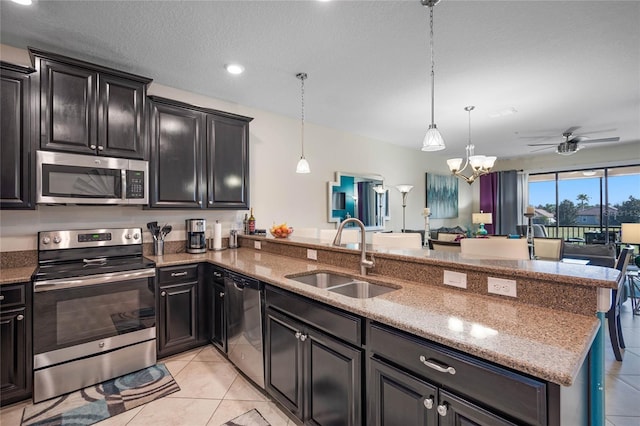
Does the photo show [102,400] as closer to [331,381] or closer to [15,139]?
[331,381]

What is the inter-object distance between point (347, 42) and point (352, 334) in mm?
2221

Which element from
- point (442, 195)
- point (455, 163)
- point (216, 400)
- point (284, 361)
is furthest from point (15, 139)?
point (442, 195)

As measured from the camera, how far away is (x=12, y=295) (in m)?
2.03

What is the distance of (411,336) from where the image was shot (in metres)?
1.22

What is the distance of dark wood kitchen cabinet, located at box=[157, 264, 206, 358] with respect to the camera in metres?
2.64

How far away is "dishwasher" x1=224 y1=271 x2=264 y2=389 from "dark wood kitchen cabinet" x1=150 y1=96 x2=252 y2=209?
1.10 metres

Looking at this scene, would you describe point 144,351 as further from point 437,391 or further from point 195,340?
point 437,391

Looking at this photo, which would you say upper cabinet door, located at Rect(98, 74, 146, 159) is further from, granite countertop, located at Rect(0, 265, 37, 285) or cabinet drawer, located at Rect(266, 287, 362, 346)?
cabinet drawer, located at Rect(266, 287, 362, 346)

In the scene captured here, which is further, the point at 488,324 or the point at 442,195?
the point at 442,195

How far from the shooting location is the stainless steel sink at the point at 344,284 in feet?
6.52

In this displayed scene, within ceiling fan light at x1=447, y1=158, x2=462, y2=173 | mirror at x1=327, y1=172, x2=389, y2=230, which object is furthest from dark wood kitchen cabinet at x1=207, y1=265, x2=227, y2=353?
ceiling fan light at x1=447, y1=158, x2=462, y2=173

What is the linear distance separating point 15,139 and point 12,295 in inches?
44.2

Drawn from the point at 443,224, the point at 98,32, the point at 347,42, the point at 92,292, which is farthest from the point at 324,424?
the point at 443,224

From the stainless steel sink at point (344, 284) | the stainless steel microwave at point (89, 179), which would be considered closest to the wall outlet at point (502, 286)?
the stainless steel sink at point (344, 284)
